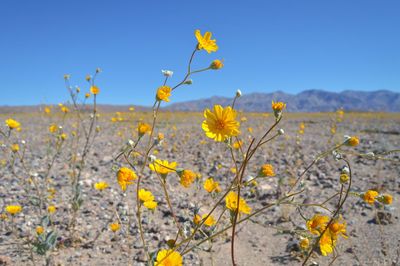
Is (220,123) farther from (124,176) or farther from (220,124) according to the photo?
(124,176)

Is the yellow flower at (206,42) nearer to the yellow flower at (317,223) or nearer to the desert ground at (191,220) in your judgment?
the desert ground at (191,220)

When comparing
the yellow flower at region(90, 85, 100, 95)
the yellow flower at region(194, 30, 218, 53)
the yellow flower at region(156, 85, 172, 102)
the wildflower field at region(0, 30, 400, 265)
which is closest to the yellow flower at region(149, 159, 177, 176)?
the wildflower field at region(0, 30, 400, 265)

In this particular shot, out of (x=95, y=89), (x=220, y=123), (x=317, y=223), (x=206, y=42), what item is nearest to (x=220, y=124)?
(x=220, y=123)

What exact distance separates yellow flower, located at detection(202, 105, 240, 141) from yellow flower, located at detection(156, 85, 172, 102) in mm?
276

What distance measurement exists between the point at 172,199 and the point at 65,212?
1.31 m

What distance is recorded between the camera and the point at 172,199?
4.37 metres

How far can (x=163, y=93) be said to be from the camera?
6.07ft

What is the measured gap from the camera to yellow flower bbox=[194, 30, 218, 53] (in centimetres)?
193

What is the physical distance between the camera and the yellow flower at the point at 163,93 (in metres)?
1.83

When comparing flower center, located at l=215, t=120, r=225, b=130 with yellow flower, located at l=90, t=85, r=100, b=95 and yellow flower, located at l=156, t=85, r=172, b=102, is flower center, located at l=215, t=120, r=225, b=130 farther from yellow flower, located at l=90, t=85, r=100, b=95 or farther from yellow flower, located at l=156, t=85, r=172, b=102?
yellow flower, located at l=90, t=85, r=100, b=95

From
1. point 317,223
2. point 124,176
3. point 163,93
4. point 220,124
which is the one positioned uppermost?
point 163,93

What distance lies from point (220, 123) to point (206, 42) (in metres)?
0.57

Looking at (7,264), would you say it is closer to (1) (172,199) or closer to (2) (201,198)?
(1) (172,199)

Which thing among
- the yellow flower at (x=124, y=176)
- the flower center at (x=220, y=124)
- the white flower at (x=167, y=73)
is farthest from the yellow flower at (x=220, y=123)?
the yellow flower at (x=124, y=176)
